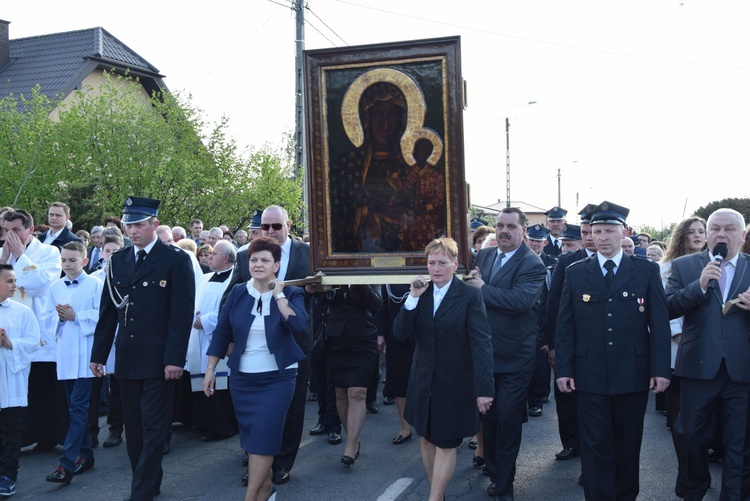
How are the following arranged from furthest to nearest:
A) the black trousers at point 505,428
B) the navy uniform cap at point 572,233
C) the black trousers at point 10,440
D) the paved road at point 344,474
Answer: the navy uniform cap at point 572,233 → the black trousers at point 10,440 → the paved road at point 344,474 → the black trousers at point 505,428

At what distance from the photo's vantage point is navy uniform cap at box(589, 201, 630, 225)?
5855mm

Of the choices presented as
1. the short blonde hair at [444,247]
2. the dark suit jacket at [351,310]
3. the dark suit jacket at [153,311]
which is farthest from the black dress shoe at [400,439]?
the short blonde hair at [444,247]

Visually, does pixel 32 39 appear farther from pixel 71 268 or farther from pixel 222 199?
pixel 71 268

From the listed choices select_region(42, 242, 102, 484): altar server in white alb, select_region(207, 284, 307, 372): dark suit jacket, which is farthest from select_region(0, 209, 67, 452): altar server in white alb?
select_region(207, 284, 307, 372): dark suit jacket

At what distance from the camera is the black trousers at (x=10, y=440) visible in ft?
21.8

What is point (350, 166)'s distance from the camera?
6.26 meters

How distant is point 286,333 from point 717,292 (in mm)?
3342

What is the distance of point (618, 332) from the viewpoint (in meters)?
5.73

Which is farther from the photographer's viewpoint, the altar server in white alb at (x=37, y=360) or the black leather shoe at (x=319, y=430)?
the black leather shoe at (x=319, y=430)

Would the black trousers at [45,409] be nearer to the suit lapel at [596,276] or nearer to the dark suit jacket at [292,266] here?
the dark suit jacket at [292,266]

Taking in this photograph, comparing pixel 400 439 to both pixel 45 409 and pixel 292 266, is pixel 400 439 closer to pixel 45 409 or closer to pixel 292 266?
pixel 292 266

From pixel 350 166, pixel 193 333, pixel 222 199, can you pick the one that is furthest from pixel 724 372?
pixel 222 199

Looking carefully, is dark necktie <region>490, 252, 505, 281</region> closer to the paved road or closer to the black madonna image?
the black madonna image

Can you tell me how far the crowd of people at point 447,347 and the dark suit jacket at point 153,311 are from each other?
1 cm
